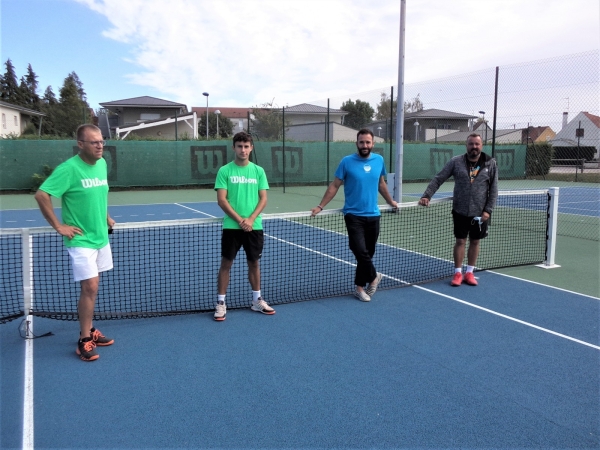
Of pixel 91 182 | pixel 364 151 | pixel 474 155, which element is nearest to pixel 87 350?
pixel 91 182

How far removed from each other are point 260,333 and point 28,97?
72401 mm

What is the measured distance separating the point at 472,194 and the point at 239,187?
3.03 metres

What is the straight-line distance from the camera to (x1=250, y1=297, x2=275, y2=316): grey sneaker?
5.15 m

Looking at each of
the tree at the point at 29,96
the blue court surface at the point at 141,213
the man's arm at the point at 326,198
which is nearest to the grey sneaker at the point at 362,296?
the man's arm at the point at 326,198

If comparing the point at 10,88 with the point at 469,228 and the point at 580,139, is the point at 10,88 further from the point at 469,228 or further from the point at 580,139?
the point at 469,228

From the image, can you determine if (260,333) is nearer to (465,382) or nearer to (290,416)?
(290,416)

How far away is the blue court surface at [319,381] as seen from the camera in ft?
9.77

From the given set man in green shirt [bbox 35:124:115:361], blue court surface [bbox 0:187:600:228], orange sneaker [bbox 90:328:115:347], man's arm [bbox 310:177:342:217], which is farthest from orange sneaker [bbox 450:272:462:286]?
blue court surface [bbox 0:187:600:228]

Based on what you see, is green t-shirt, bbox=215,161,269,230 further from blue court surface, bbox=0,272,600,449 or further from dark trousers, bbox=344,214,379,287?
dark trousers, bbox=344,214,379,287

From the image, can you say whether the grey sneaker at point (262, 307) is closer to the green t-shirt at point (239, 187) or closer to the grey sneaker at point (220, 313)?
the grey sneaker at point (220, 313)

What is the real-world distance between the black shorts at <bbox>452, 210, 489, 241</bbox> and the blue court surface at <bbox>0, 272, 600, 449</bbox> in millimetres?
1120

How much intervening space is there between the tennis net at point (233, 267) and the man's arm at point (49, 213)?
2.27 ft

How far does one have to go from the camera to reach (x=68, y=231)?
3830 millimetres

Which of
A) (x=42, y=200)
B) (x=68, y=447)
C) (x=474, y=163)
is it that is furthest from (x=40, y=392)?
(x=474, y=163)
